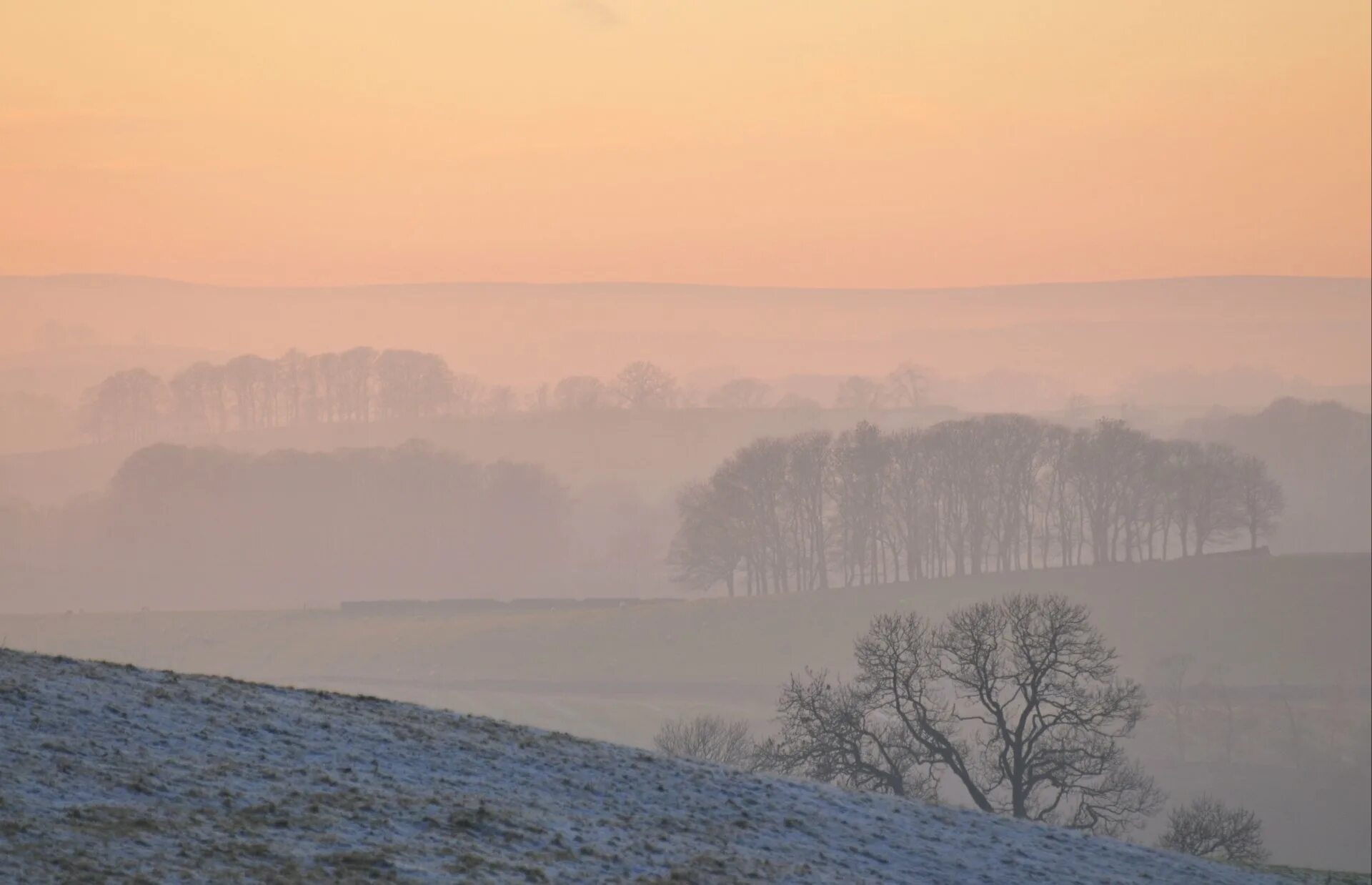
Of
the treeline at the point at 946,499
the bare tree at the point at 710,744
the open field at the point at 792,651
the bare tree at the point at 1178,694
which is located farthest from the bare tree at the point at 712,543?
the bare tree at the point at 710,744

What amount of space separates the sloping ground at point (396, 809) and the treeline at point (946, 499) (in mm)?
101400

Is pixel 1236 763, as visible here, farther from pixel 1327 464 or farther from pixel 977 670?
pixel 1327 464

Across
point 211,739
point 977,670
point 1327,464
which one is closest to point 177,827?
point 211,739

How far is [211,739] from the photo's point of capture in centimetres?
2175

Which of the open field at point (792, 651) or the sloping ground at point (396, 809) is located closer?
the sloping ground at point (396, 809)

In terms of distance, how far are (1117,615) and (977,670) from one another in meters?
76.9

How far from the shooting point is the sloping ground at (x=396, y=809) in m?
17.1

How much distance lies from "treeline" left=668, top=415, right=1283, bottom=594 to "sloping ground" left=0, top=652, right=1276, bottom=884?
10140 centimetres

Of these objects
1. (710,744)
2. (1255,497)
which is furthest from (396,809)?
(1255,497)

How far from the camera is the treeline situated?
417 feet

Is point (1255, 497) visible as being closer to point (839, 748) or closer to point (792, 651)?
point (792, 651)

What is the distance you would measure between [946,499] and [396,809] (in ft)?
385

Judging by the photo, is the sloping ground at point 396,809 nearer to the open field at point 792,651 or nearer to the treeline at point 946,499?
the open field at point 792,651

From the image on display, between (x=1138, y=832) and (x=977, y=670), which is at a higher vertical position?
(x=977, y=670)
